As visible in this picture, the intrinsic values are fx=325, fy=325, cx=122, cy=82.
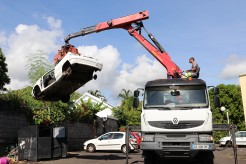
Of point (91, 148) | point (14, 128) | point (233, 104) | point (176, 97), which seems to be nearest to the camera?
point (176, 97)

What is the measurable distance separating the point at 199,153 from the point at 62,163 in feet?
22.0

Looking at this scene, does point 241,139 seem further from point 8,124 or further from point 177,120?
point 177,120

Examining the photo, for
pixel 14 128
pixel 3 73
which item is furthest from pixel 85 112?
pixel 14 128

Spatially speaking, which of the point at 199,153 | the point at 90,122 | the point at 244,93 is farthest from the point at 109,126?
the point at 199,153

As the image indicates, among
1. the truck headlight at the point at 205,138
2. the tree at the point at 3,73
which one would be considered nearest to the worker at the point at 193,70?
the truck headlight at the point at 205,138

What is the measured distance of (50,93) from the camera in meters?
16.4

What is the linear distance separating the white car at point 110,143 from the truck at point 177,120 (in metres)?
10.5

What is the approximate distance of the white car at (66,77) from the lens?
1445 centimetres

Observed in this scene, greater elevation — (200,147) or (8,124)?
(8,124)

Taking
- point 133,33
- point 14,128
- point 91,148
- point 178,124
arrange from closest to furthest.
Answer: point 178,124 → point 133,33 → point 14,128 → point 91,148

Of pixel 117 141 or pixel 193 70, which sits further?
pixel 117 141

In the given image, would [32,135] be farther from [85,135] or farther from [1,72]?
[85,135]

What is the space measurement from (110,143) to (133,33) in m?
9.17

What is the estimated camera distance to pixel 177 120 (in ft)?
33.2
